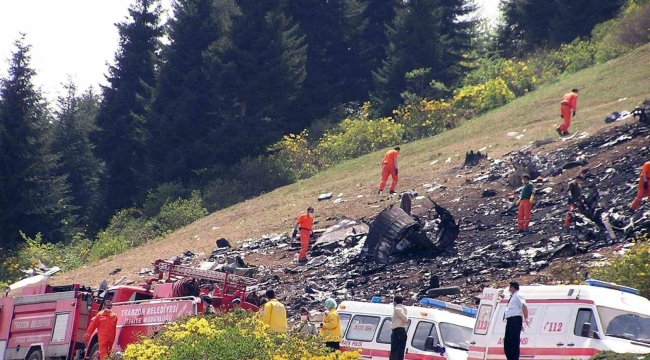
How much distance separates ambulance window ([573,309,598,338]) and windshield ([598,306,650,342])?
4.2 inches

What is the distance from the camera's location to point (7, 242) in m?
45.6

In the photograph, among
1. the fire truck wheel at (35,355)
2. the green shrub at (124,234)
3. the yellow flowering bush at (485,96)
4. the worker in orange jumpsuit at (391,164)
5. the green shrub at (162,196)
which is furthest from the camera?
the green shrub at (162,196)

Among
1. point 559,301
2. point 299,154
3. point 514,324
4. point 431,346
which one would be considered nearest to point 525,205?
point 431,346

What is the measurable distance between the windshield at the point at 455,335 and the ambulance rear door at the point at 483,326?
2.58 feet

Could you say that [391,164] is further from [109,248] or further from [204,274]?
[109,248]

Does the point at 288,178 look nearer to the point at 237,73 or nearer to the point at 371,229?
the point at 237,73

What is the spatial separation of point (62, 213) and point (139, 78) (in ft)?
29.7

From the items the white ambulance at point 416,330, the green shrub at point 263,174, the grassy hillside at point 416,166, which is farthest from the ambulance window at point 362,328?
the green shrub at point 263,174

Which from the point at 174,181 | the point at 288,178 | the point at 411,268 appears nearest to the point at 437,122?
the point at 288,178

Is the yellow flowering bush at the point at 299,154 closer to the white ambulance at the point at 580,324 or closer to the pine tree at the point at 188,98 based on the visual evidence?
the pine tree at the point at 188,98

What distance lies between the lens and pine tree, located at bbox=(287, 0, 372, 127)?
56981 mm

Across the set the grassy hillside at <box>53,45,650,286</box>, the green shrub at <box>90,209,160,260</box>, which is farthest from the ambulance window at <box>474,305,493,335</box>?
the green shrub at <box>90,209,160,260</box>

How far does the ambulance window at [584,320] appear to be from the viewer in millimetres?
13891

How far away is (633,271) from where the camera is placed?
18250 mm
